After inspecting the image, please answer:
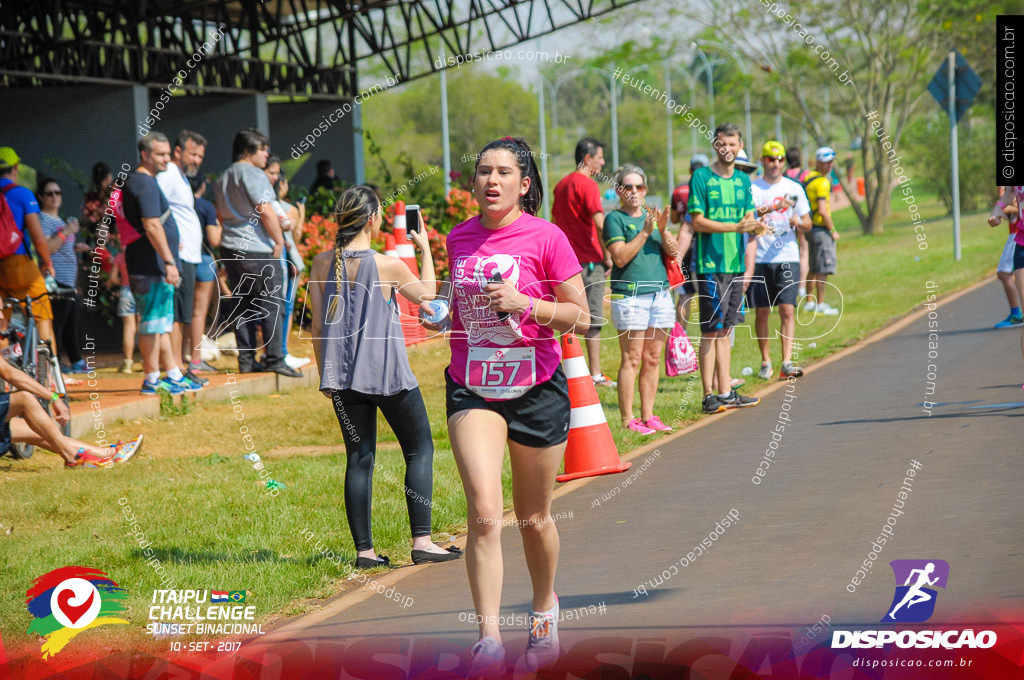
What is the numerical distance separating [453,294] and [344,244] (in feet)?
5.22

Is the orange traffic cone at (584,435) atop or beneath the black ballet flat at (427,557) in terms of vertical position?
atop

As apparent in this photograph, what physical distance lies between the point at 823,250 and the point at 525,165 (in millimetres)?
11343

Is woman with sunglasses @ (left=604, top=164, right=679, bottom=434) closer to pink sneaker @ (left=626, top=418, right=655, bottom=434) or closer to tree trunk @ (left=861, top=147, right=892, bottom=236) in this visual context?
pink sneaker @ (left=626, top=418, right=655, bottom=434)

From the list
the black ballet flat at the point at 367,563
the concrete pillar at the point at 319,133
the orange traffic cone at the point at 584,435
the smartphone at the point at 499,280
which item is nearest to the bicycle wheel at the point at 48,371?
the black ballet flat at the point at 367,563

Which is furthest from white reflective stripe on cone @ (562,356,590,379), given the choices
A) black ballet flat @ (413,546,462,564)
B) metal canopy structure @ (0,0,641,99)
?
metal canopy structure @ (0,0,641,99)

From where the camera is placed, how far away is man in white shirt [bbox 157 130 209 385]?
10.7 meters

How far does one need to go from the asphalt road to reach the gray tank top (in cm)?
95

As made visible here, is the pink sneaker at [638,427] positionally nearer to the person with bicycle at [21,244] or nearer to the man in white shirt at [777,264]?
the man in white shirt at [777,264]

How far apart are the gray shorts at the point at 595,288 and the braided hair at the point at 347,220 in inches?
155

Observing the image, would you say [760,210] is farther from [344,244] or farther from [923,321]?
[923,321]

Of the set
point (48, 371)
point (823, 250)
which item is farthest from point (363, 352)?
point (823, 250)

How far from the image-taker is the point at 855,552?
18.8ft

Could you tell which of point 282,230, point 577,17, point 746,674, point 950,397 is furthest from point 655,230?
point 577,17

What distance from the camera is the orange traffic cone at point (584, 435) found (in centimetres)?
709
